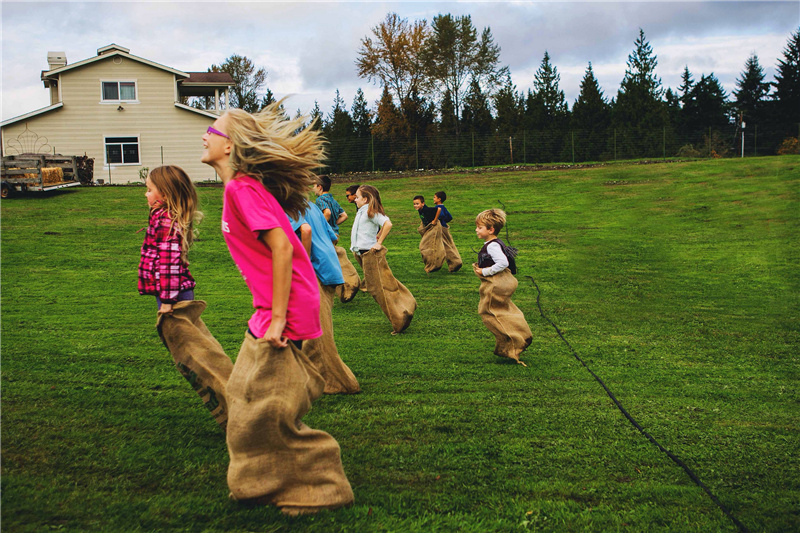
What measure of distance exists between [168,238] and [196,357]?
90cm

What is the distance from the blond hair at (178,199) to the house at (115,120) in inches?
1251

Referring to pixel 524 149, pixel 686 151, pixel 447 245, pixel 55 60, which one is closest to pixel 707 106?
pixel 686 151

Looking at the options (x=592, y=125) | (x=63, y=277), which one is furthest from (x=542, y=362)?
(x=592, y=125)

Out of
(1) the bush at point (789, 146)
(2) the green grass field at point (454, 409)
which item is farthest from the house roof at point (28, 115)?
(1) the bush at point (789, 146)

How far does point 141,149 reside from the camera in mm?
35000

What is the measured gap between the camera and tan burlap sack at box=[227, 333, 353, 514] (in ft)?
11.0

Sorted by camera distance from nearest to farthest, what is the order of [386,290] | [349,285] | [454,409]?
1. [454,409]
2. [386,290]
3. [349,285]

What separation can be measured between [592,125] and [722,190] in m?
33.1

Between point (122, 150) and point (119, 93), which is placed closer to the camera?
point (122, 150)

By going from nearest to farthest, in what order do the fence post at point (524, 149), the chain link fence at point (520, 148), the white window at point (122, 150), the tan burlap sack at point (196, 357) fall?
the tan burlap sack at point (196, 357), the white window at point (122, 150), the chain link fence at point (520, 148), the fence post at point (524, 149)

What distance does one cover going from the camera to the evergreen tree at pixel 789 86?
61062mm

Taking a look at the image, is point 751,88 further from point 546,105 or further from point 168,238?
point 168,238

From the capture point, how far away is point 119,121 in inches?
1371

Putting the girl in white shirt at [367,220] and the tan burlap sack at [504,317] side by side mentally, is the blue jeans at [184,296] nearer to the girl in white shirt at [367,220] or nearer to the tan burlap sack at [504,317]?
the tan burlap sack at [504,317]
